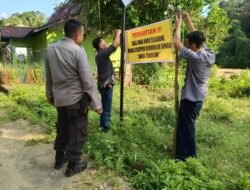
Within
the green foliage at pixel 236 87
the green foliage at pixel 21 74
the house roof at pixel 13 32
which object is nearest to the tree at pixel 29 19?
the house roof at pixel 13 32

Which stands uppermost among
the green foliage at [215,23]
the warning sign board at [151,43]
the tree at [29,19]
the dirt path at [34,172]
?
the tree at [29,19]

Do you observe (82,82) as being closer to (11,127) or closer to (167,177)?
(167,177)

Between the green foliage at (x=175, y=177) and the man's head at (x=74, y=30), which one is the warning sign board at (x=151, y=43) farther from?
the green foliage at (x=175, y=177)

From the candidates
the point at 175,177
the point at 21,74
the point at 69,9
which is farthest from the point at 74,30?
the point at 69,9

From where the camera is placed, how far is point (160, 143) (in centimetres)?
532

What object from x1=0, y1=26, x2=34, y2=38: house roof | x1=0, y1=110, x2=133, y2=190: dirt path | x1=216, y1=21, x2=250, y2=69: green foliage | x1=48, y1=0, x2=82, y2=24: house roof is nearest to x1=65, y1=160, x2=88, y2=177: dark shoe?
x1=0, y1=110, x2=133, y2=190: dirt path

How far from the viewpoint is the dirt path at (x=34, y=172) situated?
3.95m

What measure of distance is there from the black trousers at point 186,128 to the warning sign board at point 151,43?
25.5 inches

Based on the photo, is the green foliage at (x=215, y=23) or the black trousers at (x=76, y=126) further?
the green foliage at (x=215, y=23)

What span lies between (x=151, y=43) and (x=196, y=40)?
82cm

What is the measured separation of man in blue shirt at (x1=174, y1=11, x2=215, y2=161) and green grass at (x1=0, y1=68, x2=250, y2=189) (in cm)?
29

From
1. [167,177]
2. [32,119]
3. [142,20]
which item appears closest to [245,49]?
[142,20]

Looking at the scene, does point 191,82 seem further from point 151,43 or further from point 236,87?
point 236,87

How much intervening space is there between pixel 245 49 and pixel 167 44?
3510 centimetres
